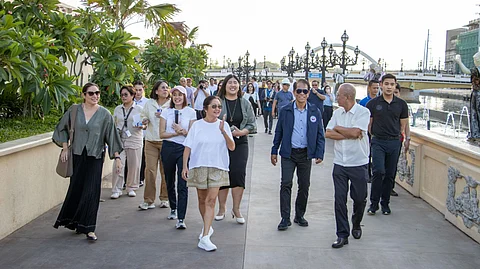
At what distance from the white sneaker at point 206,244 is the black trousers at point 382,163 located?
272 cm

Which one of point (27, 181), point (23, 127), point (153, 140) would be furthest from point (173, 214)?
point (23, 127)

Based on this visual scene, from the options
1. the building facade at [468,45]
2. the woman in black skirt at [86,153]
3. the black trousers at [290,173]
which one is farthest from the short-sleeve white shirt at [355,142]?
the building facade at [468,45]

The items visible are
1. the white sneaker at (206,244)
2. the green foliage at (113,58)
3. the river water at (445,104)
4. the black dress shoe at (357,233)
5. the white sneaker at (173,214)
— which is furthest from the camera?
the river water at (445,104)

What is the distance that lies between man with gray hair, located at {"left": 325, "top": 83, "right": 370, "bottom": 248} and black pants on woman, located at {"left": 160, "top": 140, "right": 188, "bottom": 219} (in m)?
1.80

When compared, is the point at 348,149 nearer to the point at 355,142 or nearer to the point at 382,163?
the point at 355,142

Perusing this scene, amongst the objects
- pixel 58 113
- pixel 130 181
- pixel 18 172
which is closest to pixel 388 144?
pixel 130 181

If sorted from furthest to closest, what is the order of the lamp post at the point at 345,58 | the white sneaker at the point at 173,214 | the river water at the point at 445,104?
the river water at the point at 445,104, the lamp post at the point at 345,58, the white sneaker at the point at 173,214

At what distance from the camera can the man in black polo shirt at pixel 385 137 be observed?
24.2ft

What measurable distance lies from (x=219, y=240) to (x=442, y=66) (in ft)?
505

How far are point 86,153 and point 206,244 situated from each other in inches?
67.3

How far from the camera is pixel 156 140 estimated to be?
7594mm

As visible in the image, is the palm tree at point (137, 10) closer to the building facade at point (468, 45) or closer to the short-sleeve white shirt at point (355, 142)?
the short-sleeve white shirt at point (355, 142)

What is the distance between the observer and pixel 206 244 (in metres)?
5.70

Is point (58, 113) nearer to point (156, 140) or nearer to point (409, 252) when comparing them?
point (156, 140)
